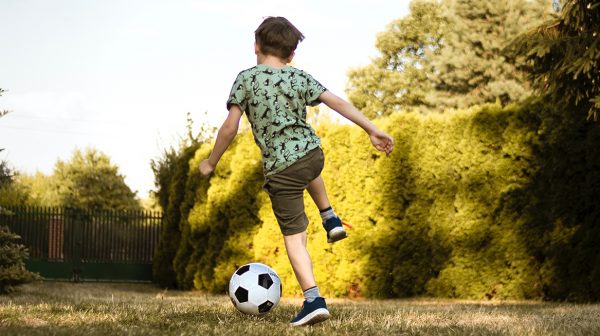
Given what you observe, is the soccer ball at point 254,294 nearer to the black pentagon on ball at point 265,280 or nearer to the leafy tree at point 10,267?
the black pentagon on ball at point 265,280

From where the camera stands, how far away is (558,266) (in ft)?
36.1

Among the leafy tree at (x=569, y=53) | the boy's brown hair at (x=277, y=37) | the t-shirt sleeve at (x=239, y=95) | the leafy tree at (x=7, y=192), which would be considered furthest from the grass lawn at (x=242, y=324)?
the leafy tree at (x=7, y=192)

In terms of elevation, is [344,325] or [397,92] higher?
[397,92]

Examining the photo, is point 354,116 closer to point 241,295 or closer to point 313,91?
point 313,91

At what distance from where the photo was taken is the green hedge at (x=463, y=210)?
10.8 meters

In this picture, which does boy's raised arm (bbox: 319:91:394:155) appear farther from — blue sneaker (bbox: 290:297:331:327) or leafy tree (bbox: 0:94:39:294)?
leafy tree (bbox: 0:94:39:294)

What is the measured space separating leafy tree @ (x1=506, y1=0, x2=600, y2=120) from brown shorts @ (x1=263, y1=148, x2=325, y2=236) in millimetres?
5209

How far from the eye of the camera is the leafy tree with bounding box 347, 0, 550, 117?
94.5 feet

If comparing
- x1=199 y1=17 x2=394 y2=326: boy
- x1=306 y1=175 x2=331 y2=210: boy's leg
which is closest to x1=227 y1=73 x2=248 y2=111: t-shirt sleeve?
x1=199 y1=17 x2=394 y2=326: boy

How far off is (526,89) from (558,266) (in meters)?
17.8

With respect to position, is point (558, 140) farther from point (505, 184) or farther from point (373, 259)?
point (373, 259)

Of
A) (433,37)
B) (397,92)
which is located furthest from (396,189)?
(433,37)

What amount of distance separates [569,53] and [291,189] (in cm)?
587

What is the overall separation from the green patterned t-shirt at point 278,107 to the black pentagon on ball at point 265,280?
0.88 metres
